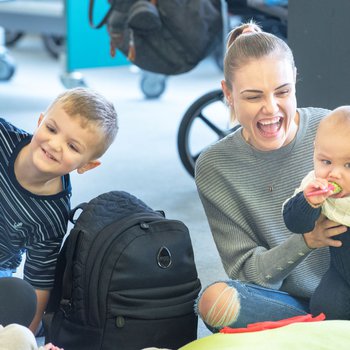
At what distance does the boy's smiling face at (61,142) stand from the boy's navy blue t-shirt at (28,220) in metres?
0.06

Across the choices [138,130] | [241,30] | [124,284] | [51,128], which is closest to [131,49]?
[138,130]

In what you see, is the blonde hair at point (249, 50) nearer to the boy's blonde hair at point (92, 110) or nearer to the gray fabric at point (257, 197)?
the gray fabric at point (257, 197)

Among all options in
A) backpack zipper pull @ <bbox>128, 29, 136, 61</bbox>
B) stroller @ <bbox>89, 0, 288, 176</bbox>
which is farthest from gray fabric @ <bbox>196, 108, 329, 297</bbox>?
backpack zipper pull @ <bbox>128, 29, 136, 61</bbox>

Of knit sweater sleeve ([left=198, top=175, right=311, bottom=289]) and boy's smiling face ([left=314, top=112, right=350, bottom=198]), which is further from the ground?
boy's smiling face ([left=314, top=112, right=350, bottom=198])

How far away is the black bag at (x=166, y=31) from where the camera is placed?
3.07 meters

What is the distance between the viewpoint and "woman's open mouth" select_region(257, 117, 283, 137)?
68.3 inches

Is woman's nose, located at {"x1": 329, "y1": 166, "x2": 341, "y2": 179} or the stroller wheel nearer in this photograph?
woman's nose, located at {"x1": 329, "y1": 166, "x2": 341, "y2": 179}

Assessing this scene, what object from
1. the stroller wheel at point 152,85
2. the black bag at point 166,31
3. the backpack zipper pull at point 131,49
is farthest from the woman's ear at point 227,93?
the stroller wheel at point 152,85

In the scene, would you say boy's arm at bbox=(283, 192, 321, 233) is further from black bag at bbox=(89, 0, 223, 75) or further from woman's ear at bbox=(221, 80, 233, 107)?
black bag at bbox=(89, 0, 223, 75)

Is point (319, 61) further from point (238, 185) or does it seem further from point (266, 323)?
point (266, 323)

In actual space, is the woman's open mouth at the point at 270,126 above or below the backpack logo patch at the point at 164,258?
above

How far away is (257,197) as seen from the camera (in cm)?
181

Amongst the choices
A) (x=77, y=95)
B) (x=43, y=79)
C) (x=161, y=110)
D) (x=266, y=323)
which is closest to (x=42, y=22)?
(x=43, y=79)

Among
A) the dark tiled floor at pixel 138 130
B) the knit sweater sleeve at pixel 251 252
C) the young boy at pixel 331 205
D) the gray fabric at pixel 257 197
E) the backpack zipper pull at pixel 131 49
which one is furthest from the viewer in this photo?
the backpack zipper pull at pixel 131 49
